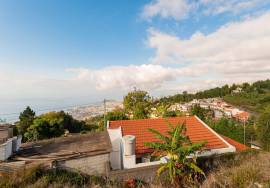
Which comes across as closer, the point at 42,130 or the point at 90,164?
the point at 90,164

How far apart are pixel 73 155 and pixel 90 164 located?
3.27ft

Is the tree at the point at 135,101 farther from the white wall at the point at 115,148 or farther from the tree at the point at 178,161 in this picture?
the tree at the point at 178,161

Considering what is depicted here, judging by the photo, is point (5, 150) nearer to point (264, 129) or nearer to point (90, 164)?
point (90, 164)

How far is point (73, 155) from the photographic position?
1035 cm

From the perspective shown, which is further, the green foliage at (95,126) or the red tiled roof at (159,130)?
the green foliage at (95,126)

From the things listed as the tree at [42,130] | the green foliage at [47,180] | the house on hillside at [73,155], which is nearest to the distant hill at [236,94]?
the tree at [42,130]

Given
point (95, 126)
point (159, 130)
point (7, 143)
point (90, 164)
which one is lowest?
point (95, 126)

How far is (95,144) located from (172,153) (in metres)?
5.15

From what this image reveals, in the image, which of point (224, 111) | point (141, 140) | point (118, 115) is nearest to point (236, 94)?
point (224, 111)

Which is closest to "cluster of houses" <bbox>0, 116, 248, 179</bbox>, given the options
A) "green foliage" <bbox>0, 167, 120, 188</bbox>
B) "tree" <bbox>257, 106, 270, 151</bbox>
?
"green foliage" <bbox>0, 167, 120, 188</bbox>

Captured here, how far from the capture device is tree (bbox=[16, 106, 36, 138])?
2897 cm

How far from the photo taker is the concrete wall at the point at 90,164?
33.2 ft

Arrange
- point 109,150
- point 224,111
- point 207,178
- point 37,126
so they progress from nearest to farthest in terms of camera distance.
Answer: point 207,178, point 109,150, point 37,126, point 224,111

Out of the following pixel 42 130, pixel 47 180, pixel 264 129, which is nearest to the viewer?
pixel 47 180
